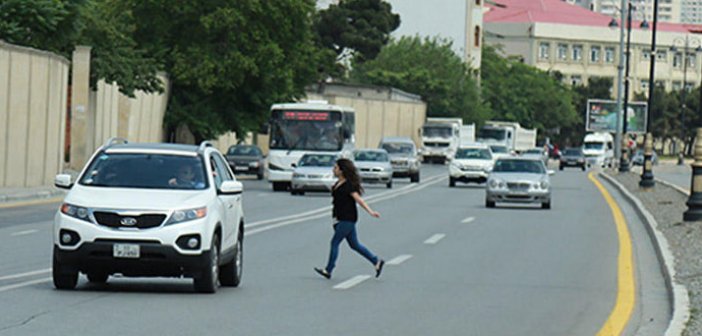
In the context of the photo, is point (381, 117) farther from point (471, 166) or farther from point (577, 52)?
point (577, 52)

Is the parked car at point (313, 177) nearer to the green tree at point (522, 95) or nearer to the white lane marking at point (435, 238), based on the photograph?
the white lane marking at point (435, 238)

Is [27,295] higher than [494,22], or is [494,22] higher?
[494,22]

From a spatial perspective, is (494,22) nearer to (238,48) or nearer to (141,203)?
(238,48)

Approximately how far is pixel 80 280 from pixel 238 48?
174ft

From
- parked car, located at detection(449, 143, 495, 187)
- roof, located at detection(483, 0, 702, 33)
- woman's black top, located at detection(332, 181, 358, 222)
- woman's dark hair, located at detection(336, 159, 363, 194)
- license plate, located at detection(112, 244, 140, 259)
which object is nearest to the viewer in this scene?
license plate, located at detection(112, 244, 140, 259)

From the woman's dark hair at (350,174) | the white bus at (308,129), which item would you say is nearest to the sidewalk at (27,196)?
the white bus at (308,129)

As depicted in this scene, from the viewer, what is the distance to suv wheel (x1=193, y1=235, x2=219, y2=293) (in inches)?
664

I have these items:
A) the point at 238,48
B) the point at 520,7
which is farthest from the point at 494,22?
the point at 238,48

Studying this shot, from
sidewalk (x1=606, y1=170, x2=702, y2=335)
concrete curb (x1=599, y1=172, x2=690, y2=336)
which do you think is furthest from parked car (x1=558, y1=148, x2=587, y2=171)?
concrete curb (x1=599, y1=172, x2=690, y2=336)

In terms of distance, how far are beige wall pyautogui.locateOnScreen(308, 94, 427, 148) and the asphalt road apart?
74.9 m

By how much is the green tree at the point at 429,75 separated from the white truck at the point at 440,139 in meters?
21.5

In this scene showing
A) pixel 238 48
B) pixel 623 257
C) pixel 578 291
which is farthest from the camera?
pixel 238 48

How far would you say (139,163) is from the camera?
58.4 feet

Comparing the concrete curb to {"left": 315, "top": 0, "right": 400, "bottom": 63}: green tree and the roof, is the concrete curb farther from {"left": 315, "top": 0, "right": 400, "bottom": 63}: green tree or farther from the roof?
the roof
